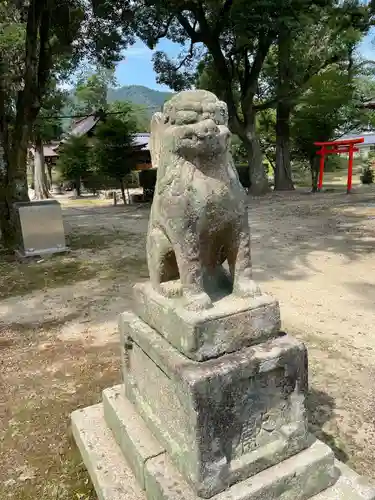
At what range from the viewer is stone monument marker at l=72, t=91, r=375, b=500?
72.9 inches

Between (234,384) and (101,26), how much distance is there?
12.4m

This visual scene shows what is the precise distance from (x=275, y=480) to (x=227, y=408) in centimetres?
41

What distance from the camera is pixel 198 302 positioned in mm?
1915

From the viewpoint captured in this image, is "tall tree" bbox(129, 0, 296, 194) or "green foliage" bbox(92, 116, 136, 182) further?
"green foliage" bbox(92, 116, 136, 182)

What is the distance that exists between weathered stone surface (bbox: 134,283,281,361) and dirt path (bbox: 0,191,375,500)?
1148 mm

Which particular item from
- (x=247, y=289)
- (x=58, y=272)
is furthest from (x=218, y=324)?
(x=58, y=272)

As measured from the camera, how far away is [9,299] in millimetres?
5695

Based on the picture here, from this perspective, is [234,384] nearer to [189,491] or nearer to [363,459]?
[189,491]

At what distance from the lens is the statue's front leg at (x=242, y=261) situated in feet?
6.73

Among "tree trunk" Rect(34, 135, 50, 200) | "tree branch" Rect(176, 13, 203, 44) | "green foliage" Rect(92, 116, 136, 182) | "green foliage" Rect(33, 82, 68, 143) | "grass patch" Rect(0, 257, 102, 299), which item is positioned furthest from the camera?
"tree trunk" Rect(34, 135, 50, 200)

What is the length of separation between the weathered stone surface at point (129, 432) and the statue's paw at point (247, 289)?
902mm

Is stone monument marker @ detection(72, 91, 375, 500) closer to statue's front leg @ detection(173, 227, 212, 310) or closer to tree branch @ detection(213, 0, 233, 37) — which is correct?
statue's front leg @ detection(173, 227, 212, 310)

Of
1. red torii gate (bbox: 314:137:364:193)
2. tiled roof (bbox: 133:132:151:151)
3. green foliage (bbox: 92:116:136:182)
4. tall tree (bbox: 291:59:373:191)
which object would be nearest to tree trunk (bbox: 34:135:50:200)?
tiled roof (bbox: 133:132:151:151)

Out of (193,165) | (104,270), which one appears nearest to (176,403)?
(193,165)
